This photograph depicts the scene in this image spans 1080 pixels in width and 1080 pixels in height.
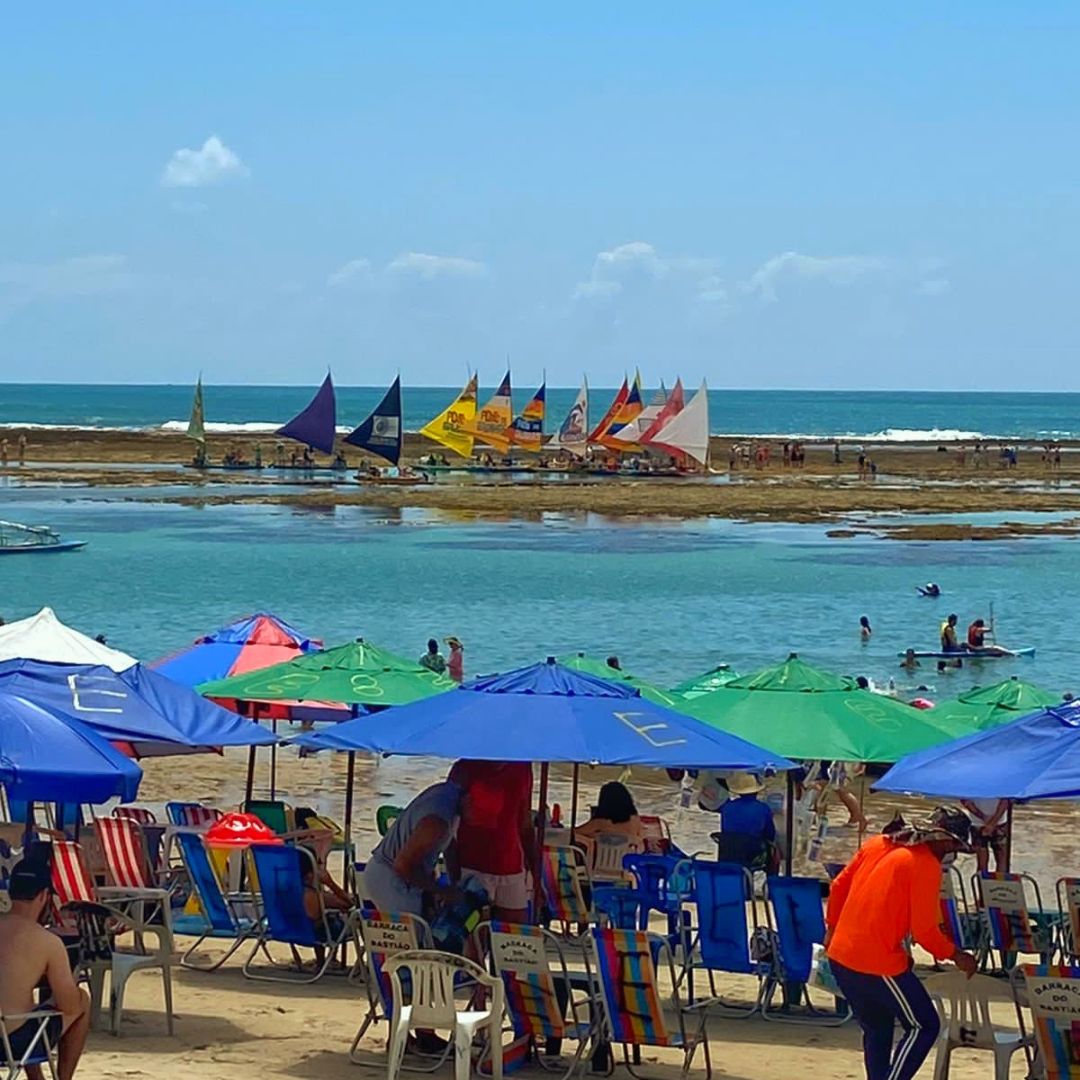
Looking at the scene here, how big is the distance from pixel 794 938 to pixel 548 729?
180 cm

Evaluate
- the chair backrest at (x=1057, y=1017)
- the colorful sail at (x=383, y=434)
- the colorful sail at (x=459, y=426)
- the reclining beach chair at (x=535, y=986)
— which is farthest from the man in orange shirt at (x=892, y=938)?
the colorful sail at (x=459, y=426)

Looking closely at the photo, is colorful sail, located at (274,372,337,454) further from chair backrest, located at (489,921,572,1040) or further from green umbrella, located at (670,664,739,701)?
chair backrest, located at (489,921,572,1040)

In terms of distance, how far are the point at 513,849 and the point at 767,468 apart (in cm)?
8106

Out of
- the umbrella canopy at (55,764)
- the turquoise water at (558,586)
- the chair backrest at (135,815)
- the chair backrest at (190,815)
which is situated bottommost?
the turquoise water at (558,586)

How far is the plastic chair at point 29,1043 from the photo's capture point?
7715 millimetres

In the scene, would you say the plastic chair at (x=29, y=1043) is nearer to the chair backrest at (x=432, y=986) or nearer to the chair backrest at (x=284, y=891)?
the chair backrest at (x=432, y=986)

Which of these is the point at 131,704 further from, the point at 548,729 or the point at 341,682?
the point at 341,682

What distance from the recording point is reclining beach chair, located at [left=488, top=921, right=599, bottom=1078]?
902 cm

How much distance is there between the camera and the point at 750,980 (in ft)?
39.7

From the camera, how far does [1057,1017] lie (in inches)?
321

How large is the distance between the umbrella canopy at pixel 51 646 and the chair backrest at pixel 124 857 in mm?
1505

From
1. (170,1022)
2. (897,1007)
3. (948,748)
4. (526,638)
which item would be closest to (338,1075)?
(170,1022)

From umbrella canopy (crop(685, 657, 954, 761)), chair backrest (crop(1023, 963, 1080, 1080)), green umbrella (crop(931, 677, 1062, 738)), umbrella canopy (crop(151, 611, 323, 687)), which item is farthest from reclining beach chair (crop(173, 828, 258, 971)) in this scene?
green umbrella (crop(931, 677, 1062, 738))

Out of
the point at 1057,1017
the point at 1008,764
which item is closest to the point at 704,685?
the point at 1008,764
